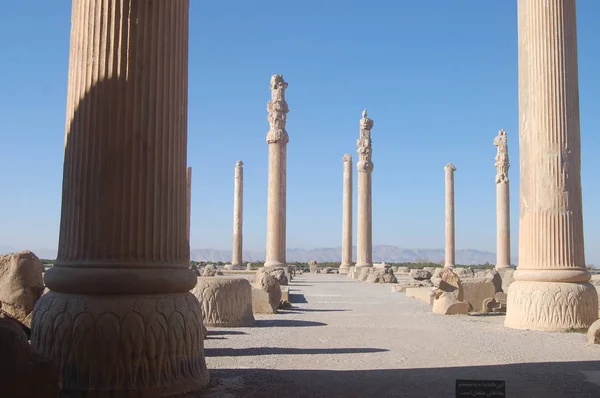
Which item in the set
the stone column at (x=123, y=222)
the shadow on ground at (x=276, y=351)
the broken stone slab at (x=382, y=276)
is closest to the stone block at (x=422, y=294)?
the broken stone slab at (x=382, y=276)

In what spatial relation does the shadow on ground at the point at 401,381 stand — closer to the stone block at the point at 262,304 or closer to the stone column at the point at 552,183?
the stone column at the point at 552,183

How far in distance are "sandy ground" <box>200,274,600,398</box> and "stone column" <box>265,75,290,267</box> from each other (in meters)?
14.8

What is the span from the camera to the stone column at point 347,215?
44.0 metres

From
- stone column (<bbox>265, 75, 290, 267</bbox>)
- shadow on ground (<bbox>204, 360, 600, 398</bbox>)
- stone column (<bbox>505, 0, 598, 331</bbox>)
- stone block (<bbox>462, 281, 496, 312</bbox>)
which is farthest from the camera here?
stone column (<bbox>265, 75, 290, 267</bbox>)

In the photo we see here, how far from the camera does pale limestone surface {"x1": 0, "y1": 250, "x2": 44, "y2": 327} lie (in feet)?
30.6

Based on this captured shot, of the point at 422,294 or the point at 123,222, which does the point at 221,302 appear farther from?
the point at 422,294

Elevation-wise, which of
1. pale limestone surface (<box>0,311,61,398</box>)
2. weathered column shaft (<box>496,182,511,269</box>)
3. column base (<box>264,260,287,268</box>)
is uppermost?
weathered column shaft (<box>496,182,511,269</box>)

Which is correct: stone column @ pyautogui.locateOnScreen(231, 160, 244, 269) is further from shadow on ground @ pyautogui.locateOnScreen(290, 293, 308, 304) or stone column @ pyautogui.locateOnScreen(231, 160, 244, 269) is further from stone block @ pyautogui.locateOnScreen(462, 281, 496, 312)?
stone block @ pyautogui.locateOnScreen(462, 281, 496, 312)

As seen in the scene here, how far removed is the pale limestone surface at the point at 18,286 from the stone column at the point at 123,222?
12.6ft

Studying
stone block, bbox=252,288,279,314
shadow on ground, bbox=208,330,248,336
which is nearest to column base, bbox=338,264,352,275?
stone block, bbox=252,288,279,314

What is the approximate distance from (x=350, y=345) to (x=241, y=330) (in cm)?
249

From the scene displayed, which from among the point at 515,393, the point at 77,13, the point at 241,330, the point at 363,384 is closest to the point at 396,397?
the point at 363,384

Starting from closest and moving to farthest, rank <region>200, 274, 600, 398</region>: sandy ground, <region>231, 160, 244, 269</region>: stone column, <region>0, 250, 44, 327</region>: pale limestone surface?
<region>200, 274, 600, 398</region>: sandy ground
<region>0, 250, 44, 327</region>: pale limestone surface
<region>231, 160, 244, 269</region>: stone column

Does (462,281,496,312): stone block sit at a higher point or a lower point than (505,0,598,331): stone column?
lower
